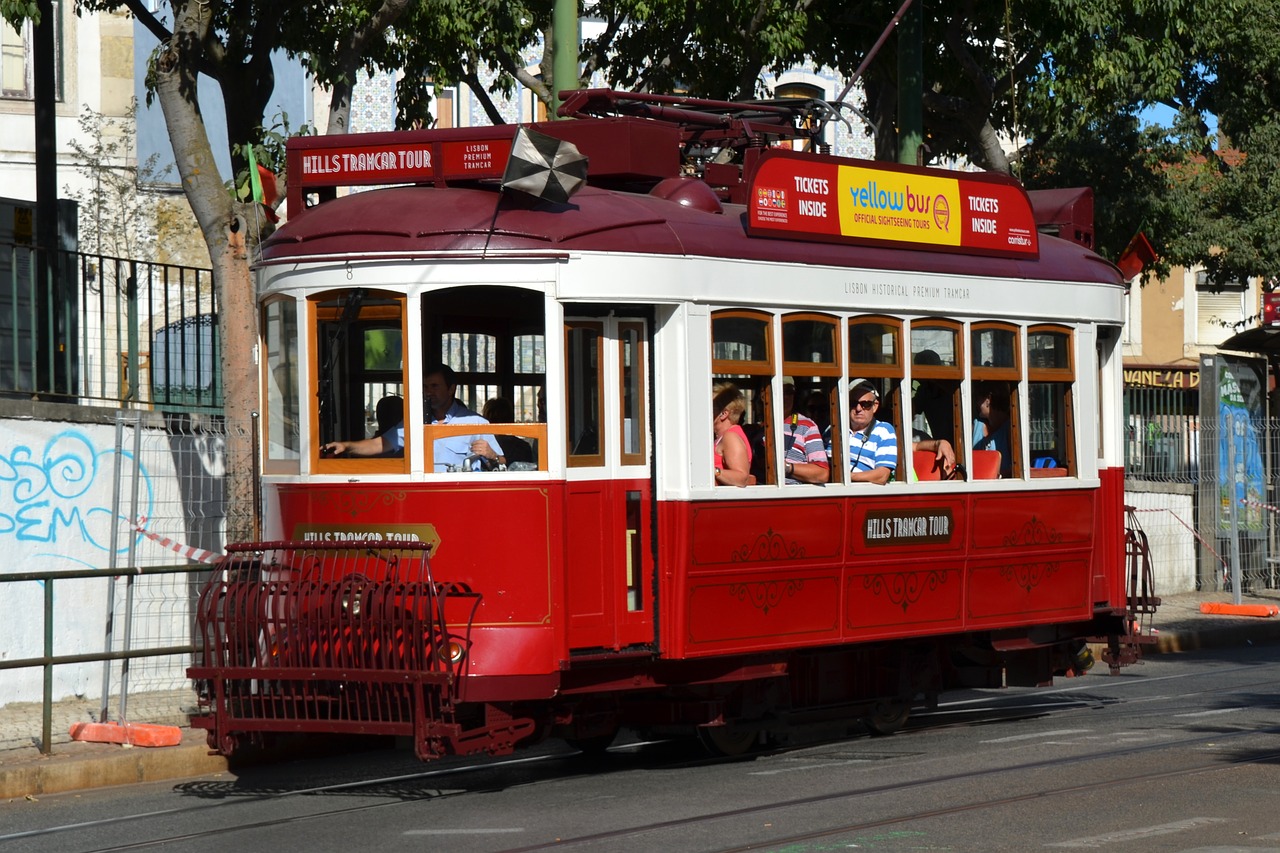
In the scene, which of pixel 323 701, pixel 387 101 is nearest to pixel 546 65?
pixel 323 701

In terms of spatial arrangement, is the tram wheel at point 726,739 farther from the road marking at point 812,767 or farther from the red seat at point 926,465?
the red seat at point 926,465

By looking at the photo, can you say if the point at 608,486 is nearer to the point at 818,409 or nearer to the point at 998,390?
the point at 818,409

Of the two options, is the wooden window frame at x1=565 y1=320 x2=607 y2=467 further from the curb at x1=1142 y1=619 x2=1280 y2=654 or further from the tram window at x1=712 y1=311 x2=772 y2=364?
the curb at x1=1142 y1=619 x2=1280 y2=654

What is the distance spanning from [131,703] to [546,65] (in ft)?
25.8

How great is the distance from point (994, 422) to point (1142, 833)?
14.0 ft

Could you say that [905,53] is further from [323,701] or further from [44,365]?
[323,701]

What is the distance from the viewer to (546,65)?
60.4ft

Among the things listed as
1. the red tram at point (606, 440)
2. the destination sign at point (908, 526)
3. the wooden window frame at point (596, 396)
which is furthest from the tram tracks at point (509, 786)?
the wooden window frame at point (596, 396)


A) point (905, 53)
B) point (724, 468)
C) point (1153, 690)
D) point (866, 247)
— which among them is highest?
point (905, 53)

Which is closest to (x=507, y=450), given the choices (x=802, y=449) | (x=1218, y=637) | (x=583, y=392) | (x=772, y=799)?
(x=583, y=392)

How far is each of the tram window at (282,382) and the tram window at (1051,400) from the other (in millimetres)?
4709

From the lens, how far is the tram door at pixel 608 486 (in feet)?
32.7

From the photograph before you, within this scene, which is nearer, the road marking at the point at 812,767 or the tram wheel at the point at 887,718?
the road marking at the point at 812,767

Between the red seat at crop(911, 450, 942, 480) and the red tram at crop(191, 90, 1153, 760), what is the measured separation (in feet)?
0.11
